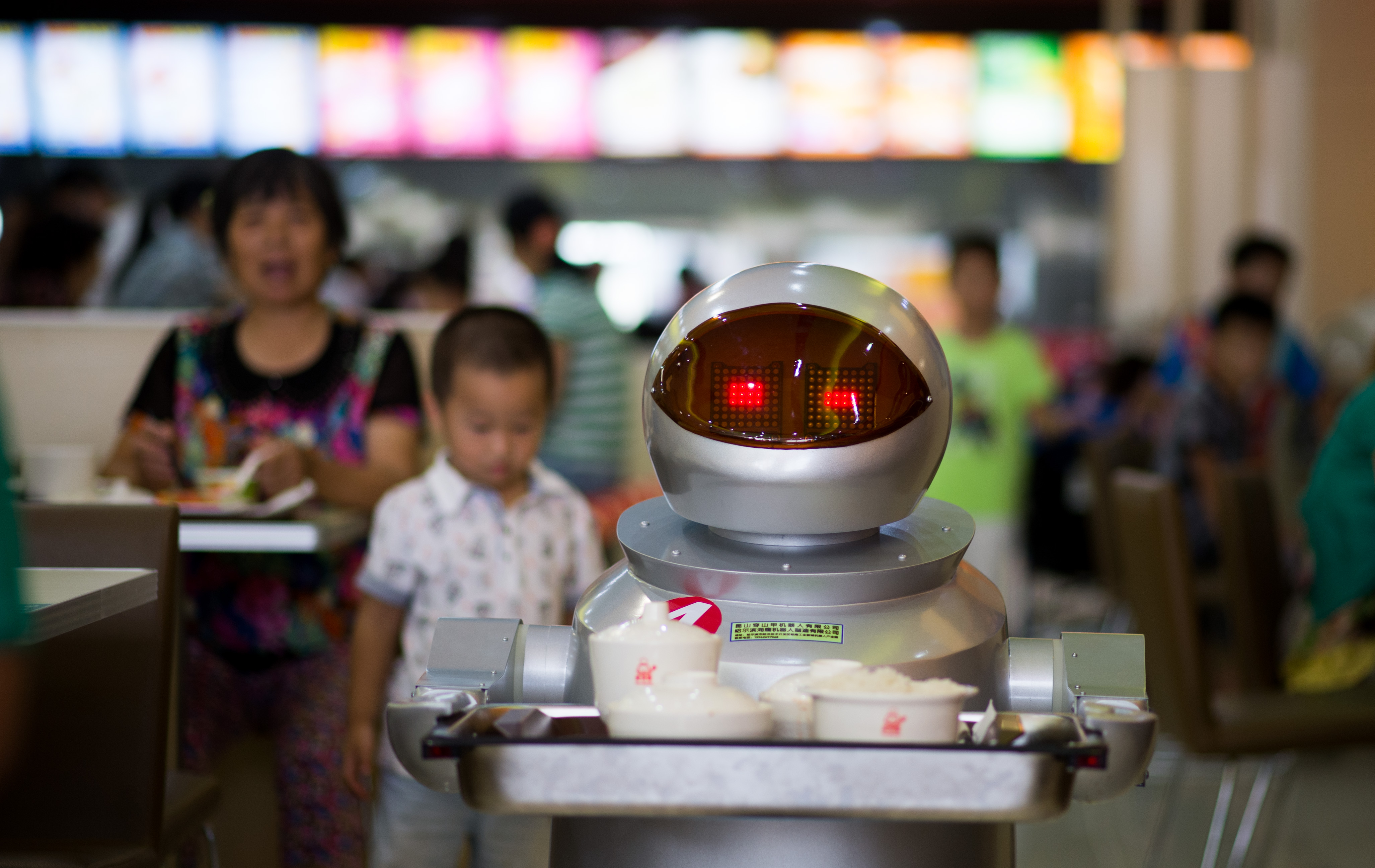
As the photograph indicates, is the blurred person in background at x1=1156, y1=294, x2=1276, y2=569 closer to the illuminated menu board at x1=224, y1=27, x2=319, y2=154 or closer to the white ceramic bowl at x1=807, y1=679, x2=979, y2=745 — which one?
the white ceramic bowl at x1=807, y1=679, x2=979, y2=745

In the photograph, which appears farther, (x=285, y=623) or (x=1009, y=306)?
(x=1009, y=306)

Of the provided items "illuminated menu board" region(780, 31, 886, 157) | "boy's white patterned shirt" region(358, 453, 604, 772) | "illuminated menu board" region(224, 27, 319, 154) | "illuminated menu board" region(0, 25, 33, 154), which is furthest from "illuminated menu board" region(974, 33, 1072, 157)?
"boy's white patterned shirt" region(358, 453, 604, 772)

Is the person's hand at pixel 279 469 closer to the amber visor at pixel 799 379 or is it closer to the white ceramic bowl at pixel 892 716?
the amber visor at pixel 799 379

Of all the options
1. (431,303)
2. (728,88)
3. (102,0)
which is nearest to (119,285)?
(431,303)

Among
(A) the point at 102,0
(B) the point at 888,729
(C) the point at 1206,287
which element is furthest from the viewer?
(A) the point at 102,0

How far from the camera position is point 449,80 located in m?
5.74

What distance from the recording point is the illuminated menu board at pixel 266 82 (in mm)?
5676

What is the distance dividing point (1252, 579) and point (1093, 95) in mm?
3661

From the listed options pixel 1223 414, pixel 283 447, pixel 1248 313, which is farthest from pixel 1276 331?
pixel 283 447

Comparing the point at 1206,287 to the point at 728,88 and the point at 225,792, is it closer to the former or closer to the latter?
the point at 728,88

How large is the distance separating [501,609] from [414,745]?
731 mm

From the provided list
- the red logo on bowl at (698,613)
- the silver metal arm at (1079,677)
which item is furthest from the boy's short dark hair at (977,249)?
the red logo on bowl at (698,613)

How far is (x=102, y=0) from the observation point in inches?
223

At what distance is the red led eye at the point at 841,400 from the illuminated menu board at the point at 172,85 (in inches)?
211
